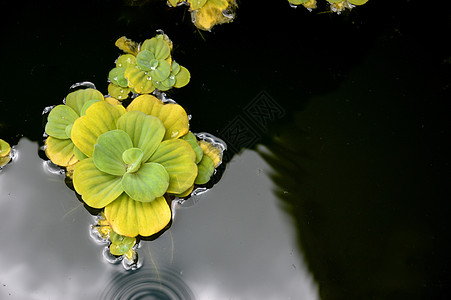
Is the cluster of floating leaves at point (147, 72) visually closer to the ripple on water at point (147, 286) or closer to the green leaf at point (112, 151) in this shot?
the green leaf at point (112, 151)

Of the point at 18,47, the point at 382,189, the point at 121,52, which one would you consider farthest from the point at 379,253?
the point at 18,47

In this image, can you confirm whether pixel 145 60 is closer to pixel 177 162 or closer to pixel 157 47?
pixel 157 47

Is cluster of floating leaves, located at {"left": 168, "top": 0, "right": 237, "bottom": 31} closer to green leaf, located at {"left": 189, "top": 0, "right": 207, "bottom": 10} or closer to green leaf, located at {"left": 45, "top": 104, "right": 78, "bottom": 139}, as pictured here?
green leaf, located at {"left": 189, "top": 0, "right": 207, "bottom": 10}

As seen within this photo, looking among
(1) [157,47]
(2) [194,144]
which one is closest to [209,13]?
(1) [157,47]

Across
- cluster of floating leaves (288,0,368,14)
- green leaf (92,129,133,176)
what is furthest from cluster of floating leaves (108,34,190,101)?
cluster of floating leaves (288,0,368,14)

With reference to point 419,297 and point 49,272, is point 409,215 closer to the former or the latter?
point 419,297

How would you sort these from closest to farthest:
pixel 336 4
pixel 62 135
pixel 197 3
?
pixel 62 135
pixel 197 3
pixel 336 4
